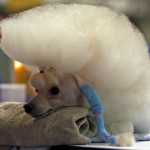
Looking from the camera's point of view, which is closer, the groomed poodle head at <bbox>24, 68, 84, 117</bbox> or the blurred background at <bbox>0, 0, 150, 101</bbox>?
the groomed poodle head at <bbox>24, 68, 84, 117</bbox>

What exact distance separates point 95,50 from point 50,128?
0.53ft

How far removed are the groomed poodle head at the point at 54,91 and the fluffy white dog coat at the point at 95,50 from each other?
0.02 m

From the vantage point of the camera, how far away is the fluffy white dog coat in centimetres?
70

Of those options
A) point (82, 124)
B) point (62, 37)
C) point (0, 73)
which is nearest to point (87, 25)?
point (62, 37)

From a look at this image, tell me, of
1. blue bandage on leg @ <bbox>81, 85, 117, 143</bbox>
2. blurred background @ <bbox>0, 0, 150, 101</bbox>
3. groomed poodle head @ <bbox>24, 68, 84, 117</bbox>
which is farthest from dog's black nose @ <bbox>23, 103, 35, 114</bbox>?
blurred background @ <bbox>0, 0, 150, 101</bbox>

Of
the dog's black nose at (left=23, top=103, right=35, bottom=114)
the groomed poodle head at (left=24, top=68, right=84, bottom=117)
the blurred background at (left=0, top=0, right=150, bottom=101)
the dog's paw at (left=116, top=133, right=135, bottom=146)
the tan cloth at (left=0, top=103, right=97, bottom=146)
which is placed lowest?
the dog's paw at (left=116, top=133, right=135, bottom=146)

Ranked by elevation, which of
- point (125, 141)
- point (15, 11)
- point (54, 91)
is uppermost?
point (15, 11)

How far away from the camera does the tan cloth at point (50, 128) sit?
0.67m

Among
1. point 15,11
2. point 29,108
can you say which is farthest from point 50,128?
point 15,11

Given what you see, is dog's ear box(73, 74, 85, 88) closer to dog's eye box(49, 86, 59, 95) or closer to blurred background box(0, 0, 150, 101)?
dog's eye box(49, 86, 59, 95)

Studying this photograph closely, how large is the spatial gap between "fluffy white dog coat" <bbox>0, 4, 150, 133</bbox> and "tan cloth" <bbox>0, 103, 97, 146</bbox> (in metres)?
0.07

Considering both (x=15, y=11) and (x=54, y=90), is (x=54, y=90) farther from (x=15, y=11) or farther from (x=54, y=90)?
(x=15, y=11)

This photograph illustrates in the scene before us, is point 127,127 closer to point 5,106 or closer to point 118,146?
point 118,146

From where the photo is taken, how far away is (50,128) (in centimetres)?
69
